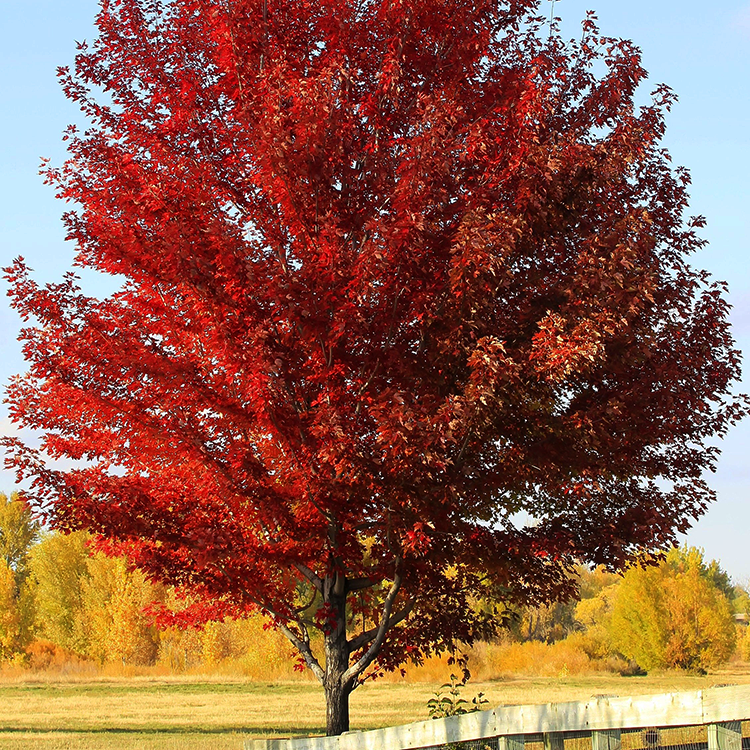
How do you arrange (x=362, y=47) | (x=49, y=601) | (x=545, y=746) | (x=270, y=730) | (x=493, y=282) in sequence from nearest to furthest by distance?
1. (x=545, y=746)
2. (x=493, y=282)
3. (x=362, y=47)
4. (x=270, y=730)
5. (x=49, y=601)

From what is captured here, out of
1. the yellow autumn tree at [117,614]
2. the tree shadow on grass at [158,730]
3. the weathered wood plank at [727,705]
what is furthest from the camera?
the yellow autumn tree at [117,614]

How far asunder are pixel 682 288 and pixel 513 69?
3289mm

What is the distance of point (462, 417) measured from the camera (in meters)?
7.92

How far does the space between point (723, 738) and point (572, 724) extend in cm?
119

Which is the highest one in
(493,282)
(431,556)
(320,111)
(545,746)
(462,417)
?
(320,111)

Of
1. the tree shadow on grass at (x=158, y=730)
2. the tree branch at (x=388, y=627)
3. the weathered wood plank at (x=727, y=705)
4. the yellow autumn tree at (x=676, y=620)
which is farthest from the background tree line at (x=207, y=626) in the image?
the weathered wood plank at (x=727, y=705)

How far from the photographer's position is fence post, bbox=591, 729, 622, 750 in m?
7.79

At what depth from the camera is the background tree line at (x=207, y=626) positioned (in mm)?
39969

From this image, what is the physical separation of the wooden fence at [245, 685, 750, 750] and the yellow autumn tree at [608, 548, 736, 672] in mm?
33378

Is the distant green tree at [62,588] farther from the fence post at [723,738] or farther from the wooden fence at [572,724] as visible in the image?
the fence post at [723,738]

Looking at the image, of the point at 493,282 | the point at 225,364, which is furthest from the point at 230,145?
the point at 493,282

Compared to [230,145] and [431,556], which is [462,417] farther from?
[230,145]

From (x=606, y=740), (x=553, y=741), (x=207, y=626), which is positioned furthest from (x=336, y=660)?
(x=207, y=626)

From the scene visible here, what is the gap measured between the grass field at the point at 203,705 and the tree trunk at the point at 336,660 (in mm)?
8488
